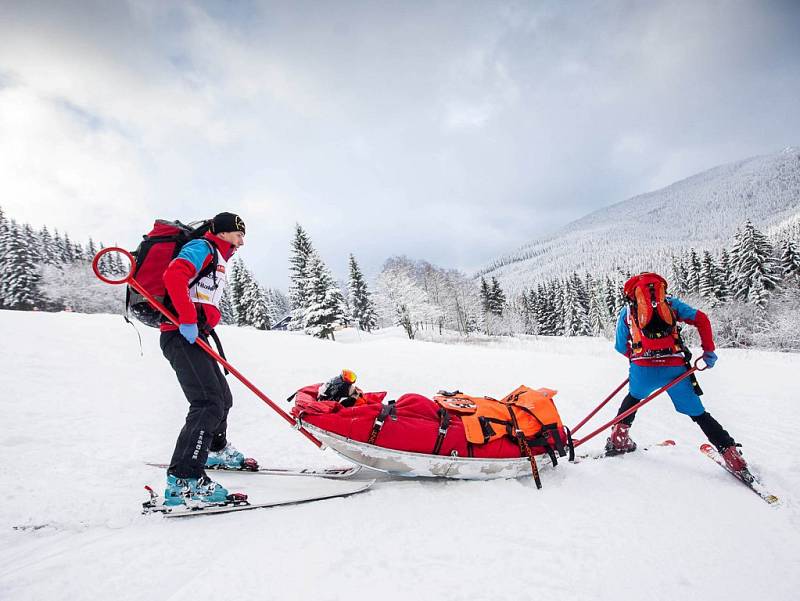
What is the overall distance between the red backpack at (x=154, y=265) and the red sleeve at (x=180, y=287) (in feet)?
0.49

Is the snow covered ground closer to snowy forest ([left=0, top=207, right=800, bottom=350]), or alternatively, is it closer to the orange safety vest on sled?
the orange safety vest on sled

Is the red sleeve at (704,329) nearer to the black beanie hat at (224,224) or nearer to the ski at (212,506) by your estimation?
the ski at (212,506)

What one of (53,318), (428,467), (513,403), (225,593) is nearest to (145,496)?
(225,593)

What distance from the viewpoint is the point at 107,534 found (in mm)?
2500

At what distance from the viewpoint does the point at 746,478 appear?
11.0ft

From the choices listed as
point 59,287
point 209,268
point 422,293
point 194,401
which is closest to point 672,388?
point 194,401

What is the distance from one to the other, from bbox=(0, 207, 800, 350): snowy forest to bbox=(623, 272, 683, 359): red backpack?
2624 centimetres

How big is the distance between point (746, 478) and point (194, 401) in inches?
200

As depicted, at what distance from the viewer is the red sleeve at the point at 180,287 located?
288 cm

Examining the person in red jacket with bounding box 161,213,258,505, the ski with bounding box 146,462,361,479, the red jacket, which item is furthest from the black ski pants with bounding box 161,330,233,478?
the ski with bounding box 146,462,361,479

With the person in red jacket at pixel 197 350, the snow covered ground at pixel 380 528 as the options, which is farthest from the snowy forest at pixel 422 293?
the person in red jacket at pixel 197 350

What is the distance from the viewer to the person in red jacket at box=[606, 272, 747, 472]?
3.76 m

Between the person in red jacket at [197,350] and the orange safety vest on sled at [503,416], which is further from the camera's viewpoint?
the orange safety vest on sled at [503,416]

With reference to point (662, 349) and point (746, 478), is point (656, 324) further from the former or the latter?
point (746, 478)
